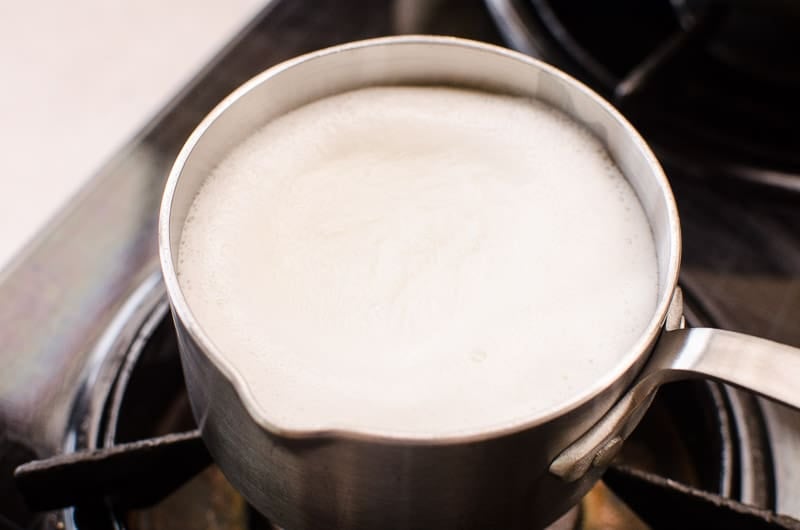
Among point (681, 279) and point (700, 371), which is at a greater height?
point (700, 371)

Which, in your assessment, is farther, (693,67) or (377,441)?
(693,67)

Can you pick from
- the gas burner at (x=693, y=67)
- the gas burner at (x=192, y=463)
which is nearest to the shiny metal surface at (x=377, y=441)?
the gas burner at (x=192, y=463)

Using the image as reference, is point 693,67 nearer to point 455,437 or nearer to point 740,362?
point 740,362

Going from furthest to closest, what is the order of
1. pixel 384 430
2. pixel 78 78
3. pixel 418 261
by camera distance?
1. pixel 78 78
2. pixel 418 261
3. pixel 384 430

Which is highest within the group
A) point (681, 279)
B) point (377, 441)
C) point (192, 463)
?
point (377, 441)

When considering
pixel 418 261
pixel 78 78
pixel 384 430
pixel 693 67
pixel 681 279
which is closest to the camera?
pixel 384 430

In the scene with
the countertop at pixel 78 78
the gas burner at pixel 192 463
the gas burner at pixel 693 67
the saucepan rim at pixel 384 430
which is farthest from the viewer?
the countertop at pixel 78 78

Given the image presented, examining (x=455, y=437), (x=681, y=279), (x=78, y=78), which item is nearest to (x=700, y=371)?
(x=455, y=437)

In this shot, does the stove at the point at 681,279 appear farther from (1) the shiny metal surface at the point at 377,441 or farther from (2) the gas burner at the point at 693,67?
(1) the shiny metal surface at the point at 377,441
